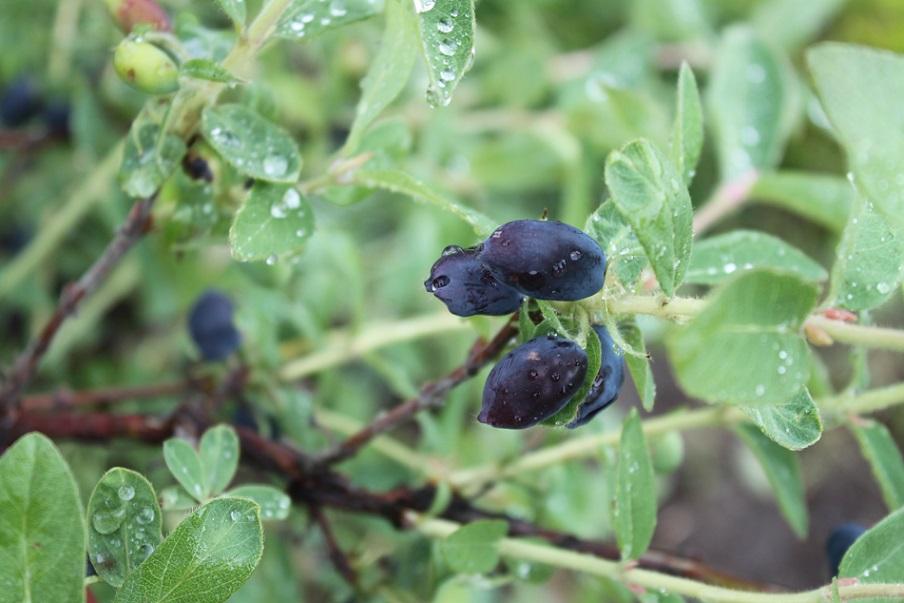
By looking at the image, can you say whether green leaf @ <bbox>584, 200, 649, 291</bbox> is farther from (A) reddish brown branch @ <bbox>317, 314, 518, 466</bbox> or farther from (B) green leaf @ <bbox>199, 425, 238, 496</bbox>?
(B) green leaf @ <bbox>199, 425, 238, 496</bbox>

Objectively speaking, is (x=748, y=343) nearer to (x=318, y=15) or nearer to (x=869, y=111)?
(x=869, y=111)

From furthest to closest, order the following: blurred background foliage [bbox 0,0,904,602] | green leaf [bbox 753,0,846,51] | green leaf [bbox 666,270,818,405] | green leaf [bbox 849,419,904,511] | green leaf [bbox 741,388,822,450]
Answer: green leaf [bbox 753,0,846,51]
blurred background foliage [bbox 0,0,904,602]
green leaf [bbox 849,419,904,511]
green leaf [bbox 741,388,822,450]
green leaf [bbox 666,270,818,405]

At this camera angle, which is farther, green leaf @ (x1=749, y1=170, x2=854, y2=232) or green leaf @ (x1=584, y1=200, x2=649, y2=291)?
green leaf @ (x1=749, y1=170, x2=854, y2=232)

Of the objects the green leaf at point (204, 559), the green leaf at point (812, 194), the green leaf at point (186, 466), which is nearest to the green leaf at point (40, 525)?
the green leaf at point (204, 559)

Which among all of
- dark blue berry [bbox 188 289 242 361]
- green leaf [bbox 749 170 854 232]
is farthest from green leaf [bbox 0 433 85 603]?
green leaf [bbox 749 170 854 232]

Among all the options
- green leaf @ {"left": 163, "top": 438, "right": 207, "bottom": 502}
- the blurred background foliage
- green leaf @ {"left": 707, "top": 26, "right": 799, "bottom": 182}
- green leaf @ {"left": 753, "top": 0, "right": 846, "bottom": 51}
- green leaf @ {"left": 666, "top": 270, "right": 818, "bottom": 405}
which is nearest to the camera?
green leaf @ {"left": 666, "top": 270, "right": 818, "bottom": 405}

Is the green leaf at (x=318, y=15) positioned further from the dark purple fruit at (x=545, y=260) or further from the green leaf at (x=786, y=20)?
the green leaf at (x=786, y=20)

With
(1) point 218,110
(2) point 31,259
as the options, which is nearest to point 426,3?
(1) point 218,110

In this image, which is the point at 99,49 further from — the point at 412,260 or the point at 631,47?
the point at 631,47
